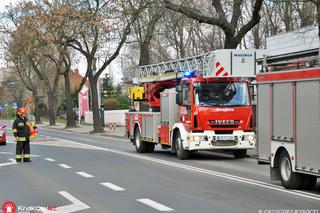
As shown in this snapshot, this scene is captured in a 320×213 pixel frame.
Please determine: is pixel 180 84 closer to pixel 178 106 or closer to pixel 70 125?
pixel 178 106

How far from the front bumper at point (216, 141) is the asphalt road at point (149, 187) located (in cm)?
48

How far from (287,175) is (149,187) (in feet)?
9.21

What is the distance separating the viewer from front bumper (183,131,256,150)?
1916 cm

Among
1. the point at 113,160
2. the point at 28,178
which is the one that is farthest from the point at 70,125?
the point at 28,178

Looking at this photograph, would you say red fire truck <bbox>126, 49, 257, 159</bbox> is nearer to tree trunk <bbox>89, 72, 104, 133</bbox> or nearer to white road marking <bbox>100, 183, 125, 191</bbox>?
white road marking <bbox>100, 183, 125, 191</bbox>

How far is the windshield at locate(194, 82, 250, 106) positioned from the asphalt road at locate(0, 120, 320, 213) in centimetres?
184

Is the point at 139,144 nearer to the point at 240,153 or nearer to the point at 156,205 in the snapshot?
the point at 240,153

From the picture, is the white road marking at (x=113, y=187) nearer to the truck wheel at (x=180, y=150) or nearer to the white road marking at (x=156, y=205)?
the white road marking at (x=156, y=205)

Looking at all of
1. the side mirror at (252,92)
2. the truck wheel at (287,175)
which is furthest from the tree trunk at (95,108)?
the truck wheel at (287,175)

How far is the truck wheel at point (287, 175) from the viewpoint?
11836 mm

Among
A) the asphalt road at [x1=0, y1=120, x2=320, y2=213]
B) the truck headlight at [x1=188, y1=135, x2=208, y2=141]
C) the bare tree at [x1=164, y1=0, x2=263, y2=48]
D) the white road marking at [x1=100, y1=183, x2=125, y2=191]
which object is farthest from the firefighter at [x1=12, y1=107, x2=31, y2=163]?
the bare tree at [x1=164, y1=0, x2=263, y2=48]

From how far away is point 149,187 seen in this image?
42.1 ft

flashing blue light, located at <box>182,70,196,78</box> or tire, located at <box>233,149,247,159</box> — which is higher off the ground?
flashing blue light, located at <box>182,70,196,78</box>

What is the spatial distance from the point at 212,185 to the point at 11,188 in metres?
4.21
